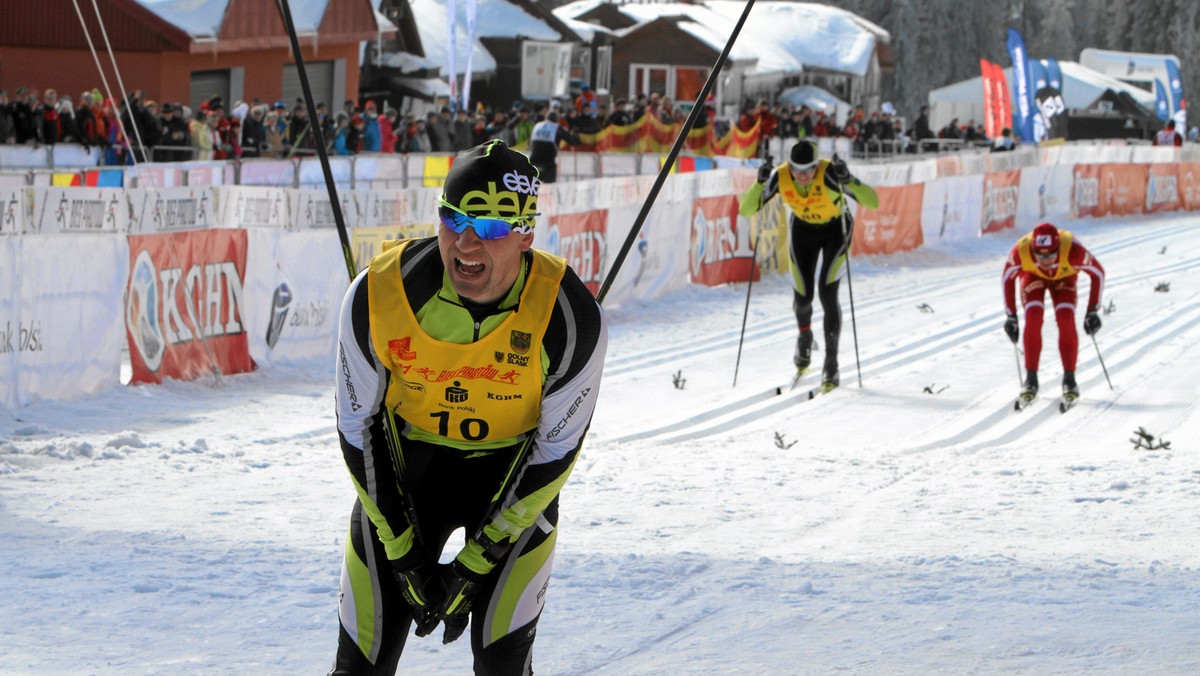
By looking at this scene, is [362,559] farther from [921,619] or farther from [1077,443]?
[1077,443]

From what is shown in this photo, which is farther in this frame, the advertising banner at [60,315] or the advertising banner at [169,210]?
the advertising banner at [169,210]

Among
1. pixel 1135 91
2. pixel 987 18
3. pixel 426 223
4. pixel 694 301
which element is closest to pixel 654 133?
pixel 694 301

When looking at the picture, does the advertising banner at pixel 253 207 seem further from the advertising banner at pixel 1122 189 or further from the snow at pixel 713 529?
the advertising banner at pixel 1122 189

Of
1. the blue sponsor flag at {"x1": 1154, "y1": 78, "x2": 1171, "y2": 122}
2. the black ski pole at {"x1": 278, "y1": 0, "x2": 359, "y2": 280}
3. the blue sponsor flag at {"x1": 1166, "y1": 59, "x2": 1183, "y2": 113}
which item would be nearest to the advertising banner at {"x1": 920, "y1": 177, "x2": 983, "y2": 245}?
the black ski pole at {"x1": 278, "y1": 0, "x2": 359, "y2": 280}

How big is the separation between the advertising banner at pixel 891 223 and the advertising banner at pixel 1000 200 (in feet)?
10.6

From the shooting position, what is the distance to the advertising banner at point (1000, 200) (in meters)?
27.7

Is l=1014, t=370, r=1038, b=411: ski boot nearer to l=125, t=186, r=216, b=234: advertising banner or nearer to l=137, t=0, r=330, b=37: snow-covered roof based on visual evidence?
l=125, t=186, r=216, b=234: advertising banner

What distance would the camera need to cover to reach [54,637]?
5344 mm

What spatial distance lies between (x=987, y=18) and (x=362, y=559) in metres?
80.5

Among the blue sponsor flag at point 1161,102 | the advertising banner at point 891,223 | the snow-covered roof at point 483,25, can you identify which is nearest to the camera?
the advertising banner at point 891,223

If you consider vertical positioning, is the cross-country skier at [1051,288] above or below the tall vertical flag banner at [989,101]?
below

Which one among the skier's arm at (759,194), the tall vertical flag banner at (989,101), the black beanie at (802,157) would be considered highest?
the tall vertical flag banner at (989,101)

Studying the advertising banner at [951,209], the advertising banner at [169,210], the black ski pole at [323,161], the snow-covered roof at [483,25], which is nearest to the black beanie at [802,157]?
the advertising banner at [169,210]

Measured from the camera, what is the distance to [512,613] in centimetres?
374
